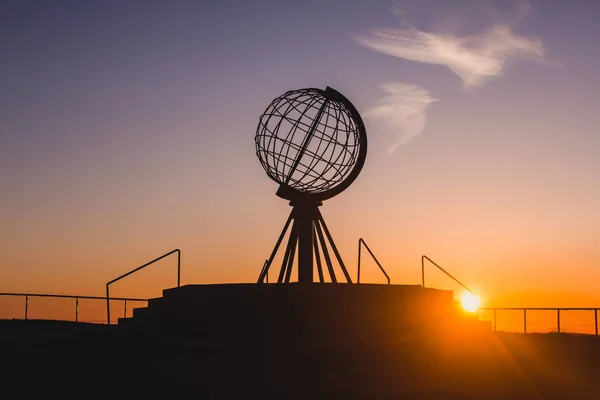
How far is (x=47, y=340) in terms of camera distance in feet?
55.5

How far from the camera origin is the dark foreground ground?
1427 centimetres

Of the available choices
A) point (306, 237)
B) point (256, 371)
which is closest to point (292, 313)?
point (256, 371)

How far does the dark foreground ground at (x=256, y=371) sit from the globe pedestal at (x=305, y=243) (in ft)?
16.8

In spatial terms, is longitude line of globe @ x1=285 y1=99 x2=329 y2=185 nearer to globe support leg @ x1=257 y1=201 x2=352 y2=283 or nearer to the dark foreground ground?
globe support leg @ x1=257 y1=201 x2=352 y2=283

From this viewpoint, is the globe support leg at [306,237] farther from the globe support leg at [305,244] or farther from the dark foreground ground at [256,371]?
the dark foreground ground at [256,371]

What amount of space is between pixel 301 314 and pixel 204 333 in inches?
81.5

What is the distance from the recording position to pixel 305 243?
71.1ft

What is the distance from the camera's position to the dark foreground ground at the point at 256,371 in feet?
46.8

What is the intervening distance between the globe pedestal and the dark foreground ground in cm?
513

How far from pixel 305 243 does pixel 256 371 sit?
276 inches

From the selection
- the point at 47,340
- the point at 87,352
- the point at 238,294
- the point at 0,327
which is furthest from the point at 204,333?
the point at 0,327

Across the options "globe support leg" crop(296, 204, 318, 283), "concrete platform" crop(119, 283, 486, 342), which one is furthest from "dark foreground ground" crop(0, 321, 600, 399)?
"globe support leg" crop(296, 204, 318, 283)

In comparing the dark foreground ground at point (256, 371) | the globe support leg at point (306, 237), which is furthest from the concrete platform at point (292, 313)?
the globe support leg at point (306, 237)

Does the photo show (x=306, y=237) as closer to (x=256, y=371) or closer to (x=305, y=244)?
(x=305, y=244)
